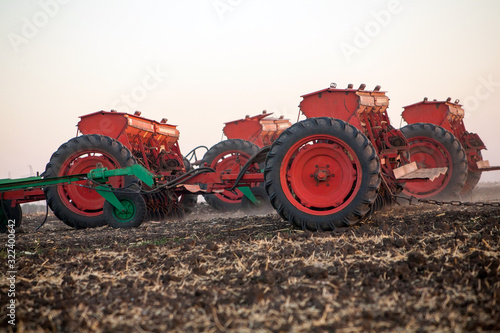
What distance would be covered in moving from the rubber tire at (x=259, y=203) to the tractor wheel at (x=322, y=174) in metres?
4.81

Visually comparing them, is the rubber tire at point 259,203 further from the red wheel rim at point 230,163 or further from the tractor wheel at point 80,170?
the tractor wheel at point 80,170

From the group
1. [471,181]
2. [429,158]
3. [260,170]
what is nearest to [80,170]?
Result: [260,170]

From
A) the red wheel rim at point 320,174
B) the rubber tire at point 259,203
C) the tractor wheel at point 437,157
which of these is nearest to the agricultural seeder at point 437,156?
the tractor wheel at point 437,157

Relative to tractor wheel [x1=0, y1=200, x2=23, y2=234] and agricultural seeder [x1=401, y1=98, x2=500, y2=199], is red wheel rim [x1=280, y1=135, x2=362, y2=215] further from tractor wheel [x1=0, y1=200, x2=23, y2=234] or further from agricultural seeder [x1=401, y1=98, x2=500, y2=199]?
tractor wheel [x1=0, y1=200, x2=23, y2=234]

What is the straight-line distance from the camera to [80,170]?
27.3 ft

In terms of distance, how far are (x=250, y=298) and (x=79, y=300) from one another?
1.20 meters

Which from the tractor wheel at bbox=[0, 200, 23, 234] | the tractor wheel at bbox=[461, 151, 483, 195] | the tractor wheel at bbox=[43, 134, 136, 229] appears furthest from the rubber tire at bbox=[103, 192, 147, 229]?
the tractor wheel at bbox=[461, 151, 483, 195]

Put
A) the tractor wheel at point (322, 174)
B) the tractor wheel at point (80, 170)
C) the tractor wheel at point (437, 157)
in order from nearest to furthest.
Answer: the tractor wheel at point (322, 174), the tractor wheel at point (80, 170), the tractor wheel at point (437, 157)

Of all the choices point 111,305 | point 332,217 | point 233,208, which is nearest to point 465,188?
point 233,208

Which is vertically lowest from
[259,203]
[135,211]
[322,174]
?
[259,203]

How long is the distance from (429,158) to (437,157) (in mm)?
164

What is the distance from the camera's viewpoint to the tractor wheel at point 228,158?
35.9 ft

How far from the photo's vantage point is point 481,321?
2.35m

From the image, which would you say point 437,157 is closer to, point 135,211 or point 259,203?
point 259,203
